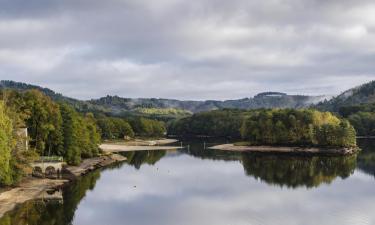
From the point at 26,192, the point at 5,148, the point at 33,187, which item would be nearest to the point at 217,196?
the point at 33,187

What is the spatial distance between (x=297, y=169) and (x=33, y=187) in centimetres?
7235

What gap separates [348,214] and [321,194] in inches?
791

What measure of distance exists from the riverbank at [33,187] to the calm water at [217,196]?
2056 mm

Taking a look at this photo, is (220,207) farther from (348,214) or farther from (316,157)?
(316,157)

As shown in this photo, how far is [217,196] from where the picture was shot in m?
94.5

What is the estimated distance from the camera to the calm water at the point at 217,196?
7394 cm

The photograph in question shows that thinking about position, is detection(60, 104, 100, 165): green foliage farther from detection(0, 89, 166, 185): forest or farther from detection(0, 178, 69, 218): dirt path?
detection(0, 178, 69, 218): dirt path

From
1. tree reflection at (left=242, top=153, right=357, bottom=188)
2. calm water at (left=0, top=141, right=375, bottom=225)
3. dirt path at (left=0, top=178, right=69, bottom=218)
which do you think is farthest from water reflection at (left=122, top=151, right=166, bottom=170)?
dirt path at (left=0, top=178, right=69, bottom=218)

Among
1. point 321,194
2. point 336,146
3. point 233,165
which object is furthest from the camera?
point 336,146

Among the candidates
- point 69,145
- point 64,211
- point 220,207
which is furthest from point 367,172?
point 64,211

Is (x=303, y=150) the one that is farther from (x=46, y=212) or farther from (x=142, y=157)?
(x=46, y=212)

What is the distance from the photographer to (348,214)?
7675cm

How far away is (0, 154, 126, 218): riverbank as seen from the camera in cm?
7850

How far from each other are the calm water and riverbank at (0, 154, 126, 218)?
2056 millimetres
